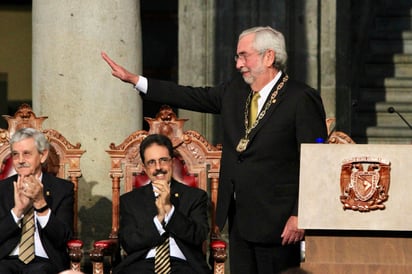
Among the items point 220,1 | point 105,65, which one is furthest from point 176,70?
point 105,65

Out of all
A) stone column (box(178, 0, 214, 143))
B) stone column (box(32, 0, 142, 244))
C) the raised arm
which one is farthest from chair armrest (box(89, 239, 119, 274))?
stone column (box(178, 0, 214, 143))

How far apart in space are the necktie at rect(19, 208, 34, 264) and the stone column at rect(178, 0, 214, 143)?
13.9 ft

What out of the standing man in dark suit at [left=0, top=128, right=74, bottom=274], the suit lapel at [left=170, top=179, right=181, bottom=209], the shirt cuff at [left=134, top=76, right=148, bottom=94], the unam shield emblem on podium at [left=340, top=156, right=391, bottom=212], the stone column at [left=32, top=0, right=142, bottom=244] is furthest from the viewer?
the stone column at [left=32, top=0, right=142, bottom=244]

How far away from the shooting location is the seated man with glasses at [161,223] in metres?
10.5

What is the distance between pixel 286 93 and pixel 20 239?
1891 millimetres

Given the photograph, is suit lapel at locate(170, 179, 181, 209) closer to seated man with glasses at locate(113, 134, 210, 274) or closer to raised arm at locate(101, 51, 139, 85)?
seated man with glasses at locate(113, 134, 210, 274)

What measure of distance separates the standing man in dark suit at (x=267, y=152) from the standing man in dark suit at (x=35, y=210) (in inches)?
40.7

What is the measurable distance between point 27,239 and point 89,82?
5.30 ft

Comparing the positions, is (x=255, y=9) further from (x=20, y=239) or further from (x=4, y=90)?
(x=20, y=239)

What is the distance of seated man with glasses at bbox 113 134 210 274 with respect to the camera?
34.4 feet

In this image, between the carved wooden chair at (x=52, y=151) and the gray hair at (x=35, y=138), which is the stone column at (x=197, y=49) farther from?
the gray hair at (x=35, y=138)

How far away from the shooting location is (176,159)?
11312 millimetres

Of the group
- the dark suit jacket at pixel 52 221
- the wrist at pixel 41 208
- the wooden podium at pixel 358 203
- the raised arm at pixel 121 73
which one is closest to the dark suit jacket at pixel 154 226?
the dark suit jacket at pixel 52 221

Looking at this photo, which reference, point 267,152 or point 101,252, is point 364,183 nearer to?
point 267,152
